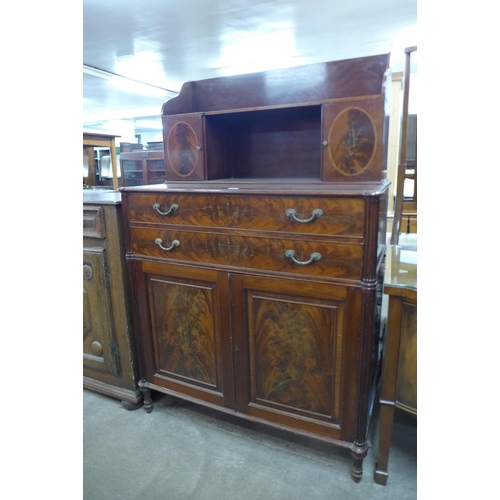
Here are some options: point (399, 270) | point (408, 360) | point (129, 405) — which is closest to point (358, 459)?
point (408, 360)

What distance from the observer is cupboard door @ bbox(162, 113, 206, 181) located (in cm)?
154

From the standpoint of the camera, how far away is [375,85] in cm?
143

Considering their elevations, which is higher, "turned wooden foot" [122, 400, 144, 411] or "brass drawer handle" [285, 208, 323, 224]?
"brass drawer handle" [285, 208, 323, 224]

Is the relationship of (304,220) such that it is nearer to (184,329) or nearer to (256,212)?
(256,212)

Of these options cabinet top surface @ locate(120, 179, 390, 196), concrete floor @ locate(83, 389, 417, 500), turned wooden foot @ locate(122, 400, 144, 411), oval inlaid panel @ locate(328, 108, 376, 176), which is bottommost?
concrete floor @ locate(83, 389, 417, 500)

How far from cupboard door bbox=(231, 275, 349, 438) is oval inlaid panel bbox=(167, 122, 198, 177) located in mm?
609

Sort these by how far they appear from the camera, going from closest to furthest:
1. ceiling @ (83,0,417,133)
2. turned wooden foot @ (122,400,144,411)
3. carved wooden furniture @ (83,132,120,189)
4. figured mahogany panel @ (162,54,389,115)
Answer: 1. figured mahogany panel @ (162,54,389,115)
2. turned wooden foot @ (122,400,144,411)
3. carved wooden furniture @ (83,132,120,189)
4. ceiling @ (83,0,417,133)

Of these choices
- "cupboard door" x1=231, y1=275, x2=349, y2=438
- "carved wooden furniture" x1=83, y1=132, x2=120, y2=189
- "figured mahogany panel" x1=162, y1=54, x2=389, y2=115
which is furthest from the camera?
"carved wooden furniture" x1=83, y1=132, x2=120, y2=189

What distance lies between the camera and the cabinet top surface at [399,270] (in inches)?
42.4

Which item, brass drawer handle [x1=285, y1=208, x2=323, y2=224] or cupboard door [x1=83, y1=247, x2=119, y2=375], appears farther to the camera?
cupboard door [x1=83, y1=247, x2=119, y2=375]

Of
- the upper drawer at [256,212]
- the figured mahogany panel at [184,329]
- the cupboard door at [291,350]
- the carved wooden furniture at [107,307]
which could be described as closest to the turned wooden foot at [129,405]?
the carved wooden furniture at [107,307]

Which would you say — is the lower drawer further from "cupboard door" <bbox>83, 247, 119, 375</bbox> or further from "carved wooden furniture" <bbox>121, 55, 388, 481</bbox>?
"cupboard door" <bbox>83, 247, 119, 375</bbox>

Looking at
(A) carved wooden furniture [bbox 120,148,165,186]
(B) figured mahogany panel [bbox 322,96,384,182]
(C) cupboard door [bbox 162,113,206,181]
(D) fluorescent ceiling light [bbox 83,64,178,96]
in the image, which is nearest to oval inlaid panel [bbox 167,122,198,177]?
(C) cupboard door [bbox 162,113,206,181]
